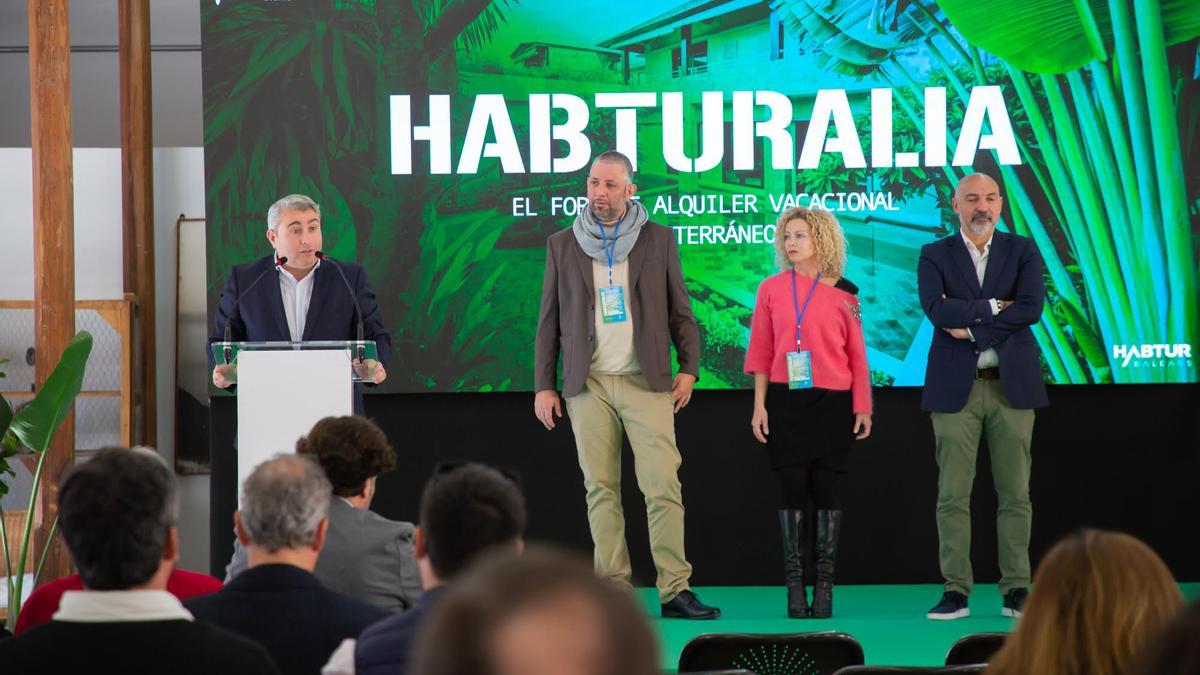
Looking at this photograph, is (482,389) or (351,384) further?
(482,389)

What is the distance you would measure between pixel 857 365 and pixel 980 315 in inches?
20.9

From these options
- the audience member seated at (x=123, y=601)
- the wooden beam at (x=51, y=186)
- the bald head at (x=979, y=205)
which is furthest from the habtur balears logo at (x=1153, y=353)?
the audience member seated at (x=123, y=601)

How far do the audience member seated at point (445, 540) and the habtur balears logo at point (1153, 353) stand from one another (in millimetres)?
4982

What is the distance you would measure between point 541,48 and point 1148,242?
2916 mm

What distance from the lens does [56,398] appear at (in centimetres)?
572

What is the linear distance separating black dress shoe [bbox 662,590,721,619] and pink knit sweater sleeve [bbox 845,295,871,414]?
0.95 m

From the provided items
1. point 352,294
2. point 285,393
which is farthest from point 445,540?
point 352,294

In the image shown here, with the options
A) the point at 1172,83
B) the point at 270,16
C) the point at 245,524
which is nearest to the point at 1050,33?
the point at 1172,83

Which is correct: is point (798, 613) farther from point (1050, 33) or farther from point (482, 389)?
point (1050, 33)

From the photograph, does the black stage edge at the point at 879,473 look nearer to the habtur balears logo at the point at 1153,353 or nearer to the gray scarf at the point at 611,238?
the habtur balears logo at the point at 1153,353

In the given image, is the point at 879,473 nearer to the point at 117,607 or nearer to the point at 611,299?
the point at 611,299

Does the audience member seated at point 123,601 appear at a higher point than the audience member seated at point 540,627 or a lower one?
lower

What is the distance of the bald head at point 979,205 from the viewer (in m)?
5.56

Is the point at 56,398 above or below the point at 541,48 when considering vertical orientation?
below
